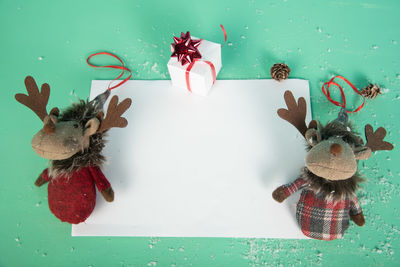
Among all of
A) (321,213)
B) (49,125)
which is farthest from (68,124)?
(321,213)

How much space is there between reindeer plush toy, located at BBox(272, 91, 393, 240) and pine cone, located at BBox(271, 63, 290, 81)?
22cm

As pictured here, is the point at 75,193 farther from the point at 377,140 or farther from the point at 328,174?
the point at 377,140

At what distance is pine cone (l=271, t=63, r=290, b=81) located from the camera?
1008 millimetres

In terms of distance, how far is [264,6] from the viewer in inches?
45.5

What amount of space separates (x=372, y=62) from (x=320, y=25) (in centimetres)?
24

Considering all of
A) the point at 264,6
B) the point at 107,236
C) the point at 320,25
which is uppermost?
the point at 264,6

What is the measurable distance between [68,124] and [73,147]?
0.07 meters

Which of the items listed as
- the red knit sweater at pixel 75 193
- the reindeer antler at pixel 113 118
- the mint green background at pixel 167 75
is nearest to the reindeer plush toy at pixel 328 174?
the mint green background at pixel 167 75

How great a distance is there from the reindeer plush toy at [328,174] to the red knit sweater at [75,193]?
0.55m

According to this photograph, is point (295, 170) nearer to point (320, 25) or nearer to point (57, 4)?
point (320, 25)

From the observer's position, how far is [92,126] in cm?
76

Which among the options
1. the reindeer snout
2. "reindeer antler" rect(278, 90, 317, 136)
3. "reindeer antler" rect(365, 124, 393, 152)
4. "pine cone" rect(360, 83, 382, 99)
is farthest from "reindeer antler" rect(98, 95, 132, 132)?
"pine cone" rect(360, 83, 382, 99)

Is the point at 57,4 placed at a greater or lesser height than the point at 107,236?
greater

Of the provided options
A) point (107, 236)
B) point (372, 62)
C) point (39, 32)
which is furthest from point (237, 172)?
point (39, 32)
